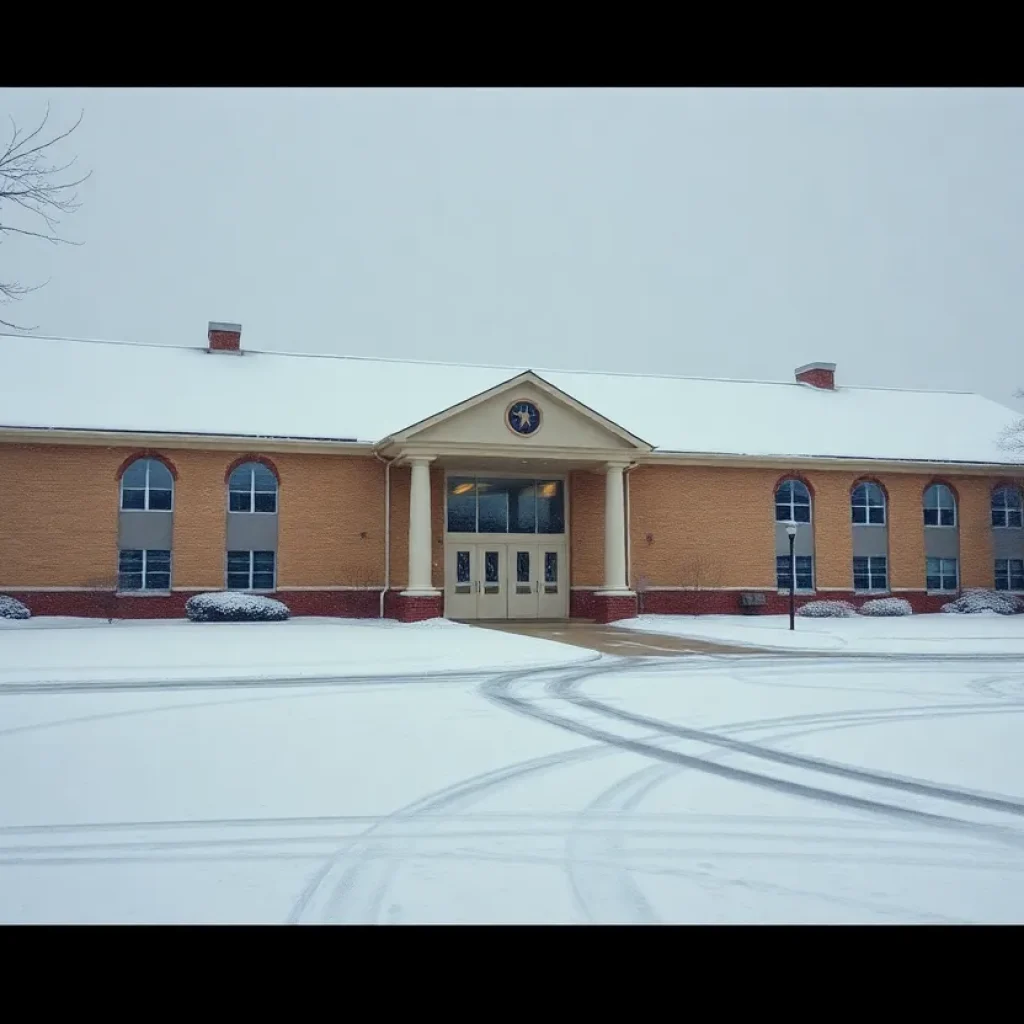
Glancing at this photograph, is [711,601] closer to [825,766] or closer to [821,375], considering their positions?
[821,375]

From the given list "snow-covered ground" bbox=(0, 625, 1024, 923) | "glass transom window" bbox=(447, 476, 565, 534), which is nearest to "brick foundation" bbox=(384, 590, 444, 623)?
"glass transom window" bbox=(447, 476, 565, 534)

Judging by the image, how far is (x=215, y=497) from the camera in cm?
2884

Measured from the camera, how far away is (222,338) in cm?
3409

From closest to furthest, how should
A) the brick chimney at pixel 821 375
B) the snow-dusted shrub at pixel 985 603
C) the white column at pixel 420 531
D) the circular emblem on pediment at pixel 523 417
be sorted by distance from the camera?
the white column at pixel 420 531, the circular emblem on pediment at pixel 523 417, the snow-dusted shrub at pixel 985 603, the brick chimney at pixel 821 375

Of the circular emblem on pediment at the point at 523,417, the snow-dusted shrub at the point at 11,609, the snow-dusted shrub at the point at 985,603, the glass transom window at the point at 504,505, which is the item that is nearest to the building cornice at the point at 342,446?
the circular emblem on pediment at the point at 523,417

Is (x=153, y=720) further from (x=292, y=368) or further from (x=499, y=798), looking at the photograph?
(x=292, y=368)

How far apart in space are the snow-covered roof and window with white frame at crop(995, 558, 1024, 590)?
3.59 metres

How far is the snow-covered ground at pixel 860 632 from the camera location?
21.8 m

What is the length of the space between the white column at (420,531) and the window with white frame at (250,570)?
438cm

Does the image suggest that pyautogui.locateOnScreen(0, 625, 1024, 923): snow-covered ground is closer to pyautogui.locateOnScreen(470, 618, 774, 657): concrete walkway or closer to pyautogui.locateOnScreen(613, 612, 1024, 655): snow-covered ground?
pyautogui.locateOnScreen(470, 618, 774, 657): concrete walkway

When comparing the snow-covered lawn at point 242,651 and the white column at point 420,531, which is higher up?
the white column at point 420,531

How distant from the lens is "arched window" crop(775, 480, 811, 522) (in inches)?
1319

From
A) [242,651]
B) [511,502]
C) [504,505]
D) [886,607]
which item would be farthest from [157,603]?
[886,607]

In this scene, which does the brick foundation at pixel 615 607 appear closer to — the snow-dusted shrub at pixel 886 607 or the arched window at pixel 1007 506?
the snow-dusted shrub at pixel 886 607
